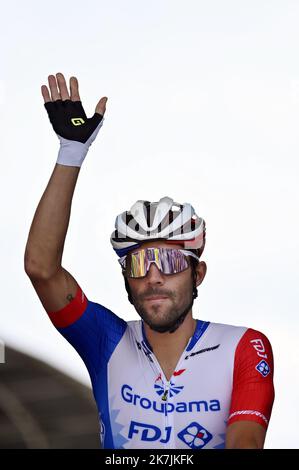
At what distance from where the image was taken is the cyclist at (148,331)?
6398 millimetres

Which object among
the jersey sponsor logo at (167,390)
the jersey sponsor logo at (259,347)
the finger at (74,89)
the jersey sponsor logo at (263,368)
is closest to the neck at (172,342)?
the jersey sponsor logo at (167,390)

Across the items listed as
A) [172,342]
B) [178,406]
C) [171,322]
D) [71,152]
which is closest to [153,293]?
[171,322]

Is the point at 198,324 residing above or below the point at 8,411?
above

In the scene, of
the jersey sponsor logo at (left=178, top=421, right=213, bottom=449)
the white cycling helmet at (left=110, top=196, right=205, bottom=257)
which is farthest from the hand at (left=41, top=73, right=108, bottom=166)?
the jersey sponsor logo at (left=178, top=421, right=213, bottom=449)

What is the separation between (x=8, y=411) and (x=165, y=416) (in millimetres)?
10609

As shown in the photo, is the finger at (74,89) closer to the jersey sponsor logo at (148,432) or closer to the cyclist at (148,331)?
the cyclist at (148,331)

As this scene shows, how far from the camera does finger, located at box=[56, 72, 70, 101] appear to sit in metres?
6.70

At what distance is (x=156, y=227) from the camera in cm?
665

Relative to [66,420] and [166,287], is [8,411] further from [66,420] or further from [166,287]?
[166,287]

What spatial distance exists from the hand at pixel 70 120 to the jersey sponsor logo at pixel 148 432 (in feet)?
5.13

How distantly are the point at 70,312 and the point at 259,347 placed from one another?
44.2 inches

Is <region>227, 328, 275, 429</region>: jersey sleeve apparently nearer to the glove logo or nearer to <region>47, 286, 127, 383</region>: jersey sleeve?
<region>47, 286, 127, 383</region>: jersey sleeve

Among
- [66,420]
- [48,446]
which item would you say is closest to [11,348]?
[66,420]

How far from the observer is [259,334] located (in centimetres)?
664
